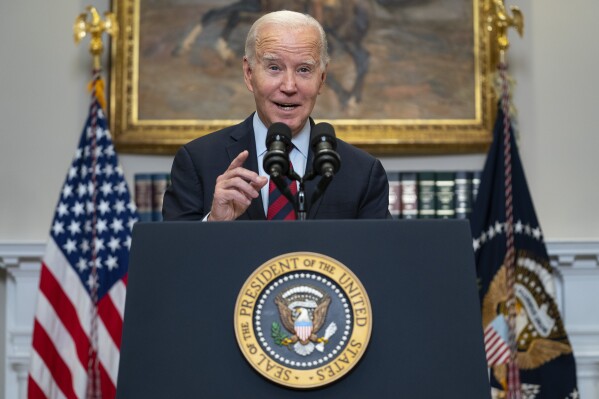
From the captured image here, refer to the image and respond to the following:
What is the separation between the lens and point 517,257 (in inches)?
242

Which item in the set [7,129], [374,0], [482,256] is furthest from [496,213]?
[7,129]

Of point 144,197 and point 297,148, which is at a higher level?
point 144,197

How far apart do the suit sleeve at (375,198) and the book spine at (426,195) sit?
3416 millimetres

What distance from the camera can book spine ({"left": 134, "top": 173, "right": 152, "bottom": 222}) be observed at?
20.8ft

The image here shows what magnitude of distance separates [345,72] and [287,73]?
12.2 feet

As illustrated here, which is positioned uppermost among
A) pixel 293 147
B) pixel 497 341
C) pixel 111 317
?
pixel 293 147

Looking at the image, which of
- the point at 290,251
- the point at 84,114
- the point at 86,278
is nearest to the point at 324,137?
the point at 290,251

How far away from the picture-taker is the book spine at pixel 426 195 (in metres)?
6.37

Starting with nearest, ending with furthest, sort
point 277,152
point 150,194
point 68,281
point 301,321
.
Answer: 1. point 301,321
2. point 277,152
3. point 68,281
4. point 150,194

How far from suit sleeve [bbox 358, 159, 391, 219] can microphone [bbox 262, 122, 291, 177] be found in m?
0.56

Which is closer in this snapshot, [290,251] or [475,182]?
[290,251]

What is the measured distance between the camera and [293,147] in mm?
2879

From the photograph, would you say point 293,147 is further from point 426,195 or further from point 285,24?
point 426,195

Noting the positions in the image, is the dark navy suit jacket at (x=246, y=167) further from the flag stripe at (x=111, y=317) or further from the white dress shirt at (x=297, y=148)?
the flag stripe at (x=111, y=317)
